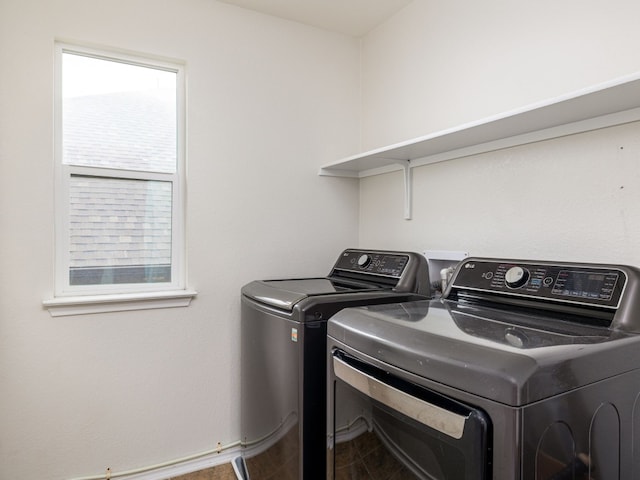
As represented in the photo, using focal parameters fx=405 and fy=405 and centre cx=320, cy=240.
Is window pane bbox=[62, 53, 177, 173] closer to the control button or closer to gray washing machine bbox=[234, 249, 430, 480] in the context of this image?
gray washing machine bbox=[234, 249, 430, 480]

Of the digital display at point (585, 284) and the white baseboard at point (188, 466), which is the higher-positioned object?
the digital display at point (585, 284)

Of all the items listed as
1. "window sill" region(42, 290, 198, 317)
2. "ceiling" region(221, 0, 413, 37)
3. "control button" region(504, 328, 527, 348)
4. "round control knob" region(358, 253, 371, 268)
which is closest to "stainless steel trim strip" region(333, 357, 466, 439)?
"control button" region(504, 328, 527, 348)

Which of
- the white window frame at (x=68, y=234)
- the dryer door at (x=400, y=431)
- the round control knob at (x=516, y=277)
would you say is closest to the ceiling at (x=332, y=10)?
the white window frame at (x=68, y=234)

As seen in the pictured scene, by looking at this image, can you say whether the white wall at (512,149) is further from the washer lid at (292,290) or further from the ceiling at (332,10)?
the washer lid at (292,290)

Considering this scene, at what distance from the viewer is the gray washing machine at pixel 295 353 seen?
1413 millimetres

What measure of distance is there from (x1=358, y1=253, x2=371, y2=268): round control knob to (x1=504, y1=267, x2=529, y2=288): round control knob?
30.3 inches

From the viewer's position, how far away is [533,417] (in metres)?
0.73

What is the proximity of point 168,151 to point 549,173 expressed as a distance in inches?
67.9

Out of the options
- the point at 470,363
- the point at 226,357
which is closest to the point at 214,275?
the point at 226,357

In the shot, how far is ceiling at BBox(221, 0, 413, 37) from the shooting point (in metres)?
2.11

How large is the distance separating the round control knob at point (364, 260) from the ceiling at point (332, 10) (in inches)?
52.0

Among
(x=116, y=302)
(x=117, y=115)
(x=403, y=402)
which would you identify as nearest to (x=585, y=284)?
(x=403, y=402)

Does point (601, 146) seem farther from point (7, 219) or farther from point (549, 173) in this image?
point (7, 219)

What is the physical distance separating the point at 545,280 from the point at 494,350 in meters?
0.55
